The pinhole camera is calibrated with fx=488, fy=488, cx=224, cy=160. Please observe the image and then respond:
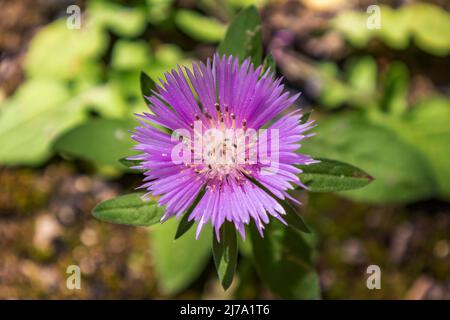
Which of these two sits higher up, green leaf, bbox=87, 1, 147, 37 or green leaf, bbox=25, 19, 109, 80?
green leaf, bbox=87, 1, 147, 37

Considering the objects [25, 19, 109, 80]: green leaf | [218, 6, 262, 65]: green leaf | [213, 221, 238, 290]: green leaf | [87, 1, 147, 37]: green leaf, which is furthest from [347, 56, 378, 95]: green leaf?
[213, 221, 238, 290]: green leaf

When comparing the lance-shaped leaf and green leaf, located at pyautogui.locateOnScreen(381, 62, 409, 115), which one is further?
green leaf, located at pyautogui.locateOnScreen(381, 62, 409, 115)

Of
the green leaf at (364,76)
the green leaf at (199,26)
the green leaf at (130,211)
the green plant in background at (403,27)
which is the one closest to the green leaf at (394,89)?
the green leaf at (364,76)

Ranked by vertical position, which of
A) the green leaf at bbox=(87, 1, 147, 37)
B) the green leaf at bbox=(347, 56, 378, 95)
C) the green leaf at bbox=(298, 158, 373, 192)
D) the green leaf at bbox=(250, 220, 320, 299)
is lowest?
the green leaf at bbox=(250, 220, 320, 299)

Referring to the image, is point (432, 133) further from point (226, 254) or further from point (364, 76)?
point (226, 254)

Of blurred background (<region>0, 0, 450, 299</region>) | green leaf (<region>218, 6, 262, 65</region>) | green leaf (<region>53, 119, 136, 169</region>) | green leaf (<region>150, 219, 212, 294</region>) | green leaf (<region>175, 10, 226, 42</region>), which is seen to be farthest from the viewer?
green leaf (<region>175, 10, 226, 42</region>)

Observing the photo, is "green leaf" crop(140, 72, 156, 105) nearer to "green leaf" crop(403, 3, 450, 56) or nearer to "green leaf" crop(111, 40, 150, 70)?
"green leaf" crop(111, 40, 150, 70)

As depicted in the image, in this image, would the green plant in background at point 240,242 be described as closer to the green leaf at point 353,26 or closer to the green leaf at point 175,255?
the green leaf at point 175,255

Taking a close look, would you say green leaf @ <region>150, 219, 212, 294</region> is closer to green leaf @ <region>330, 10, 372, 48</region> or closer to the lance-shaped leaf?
the lance-shaped leaf

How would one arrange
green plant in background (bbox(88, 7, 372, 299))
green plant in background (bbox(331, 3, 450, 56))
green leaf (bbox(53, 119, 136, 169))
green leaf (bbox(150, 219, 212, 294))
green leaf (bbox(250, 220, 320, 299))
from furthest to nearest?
1. green plant in background (bbox(331, 3, 450, 56))
2. green leaf (bbox(150, 219, 212, 294))
3. green leaf (bbox(53, 119, 136, 169))
4. green leaf (bbox(250, 220, 320, 299))
5. green plant in background (bbox(88, 7, 372, 299))
